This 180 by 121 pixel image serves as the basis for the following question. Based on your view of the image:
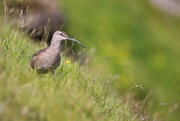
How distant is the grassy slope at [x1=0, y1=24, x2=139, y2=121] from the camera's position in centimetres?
808

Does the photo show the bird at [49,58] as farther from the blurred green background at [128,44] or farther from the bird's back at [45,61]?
the blurred green background at [128,44]

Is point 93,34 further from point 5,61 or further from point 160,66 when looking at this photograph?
point 5,61

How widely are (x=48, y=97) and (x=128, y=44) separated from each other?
68.6 ft

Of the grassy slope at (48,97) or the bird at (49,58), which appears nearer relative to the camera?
the grassy slope at (48,97)

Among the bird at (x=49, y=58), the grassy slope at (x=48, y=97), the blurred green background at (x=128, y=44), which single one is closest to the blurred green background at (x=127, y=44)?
the blurred green background at (x=128, y=44)

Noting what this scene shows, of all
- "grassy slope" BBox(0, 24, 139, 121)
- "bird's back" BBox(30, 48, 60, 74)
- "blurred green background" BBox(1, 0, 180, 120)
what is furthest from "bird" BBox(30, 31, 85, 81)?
"blurred green background" BBox(1, 0, 180, 120)

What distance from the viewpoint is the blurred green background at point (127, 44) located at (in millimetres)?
25453

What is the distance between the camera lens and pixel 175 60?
3036cm

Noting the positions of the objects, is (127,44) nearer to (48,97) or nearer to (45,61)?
(45,61)

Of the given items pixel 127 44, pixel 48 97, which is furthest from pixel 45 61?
pixel 127 44

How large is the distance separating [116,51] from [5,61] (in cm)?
1910

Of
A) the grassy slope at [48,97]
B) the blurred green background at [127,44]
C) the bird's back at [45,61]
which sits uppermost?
the grassy slope at [48,97]

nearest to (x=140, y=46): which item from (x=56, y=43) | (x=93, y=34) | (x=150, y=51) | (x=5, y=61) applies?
(x=150, y=51)

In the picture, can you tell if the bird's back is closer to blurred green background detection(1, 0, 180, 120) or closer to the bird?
the bird
